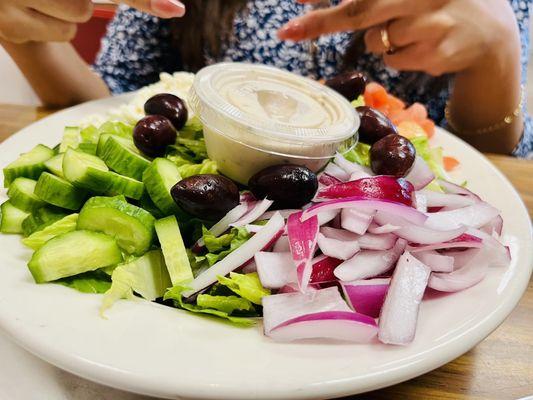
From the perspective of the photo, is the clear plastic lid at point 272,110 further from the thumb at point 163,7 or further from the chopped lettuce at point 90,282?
the chopped lettuce at point 90,282

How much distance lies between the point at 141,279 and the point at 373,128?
2.73ft

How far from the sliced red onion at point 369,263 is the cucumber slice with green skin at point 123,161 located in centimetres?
58

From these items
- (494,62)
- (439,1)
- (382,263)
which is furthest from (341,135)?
(494,62)

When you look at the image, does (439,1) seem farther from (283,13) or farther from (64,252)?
(64,252)

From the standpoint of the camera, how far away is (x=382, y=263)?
1125mm

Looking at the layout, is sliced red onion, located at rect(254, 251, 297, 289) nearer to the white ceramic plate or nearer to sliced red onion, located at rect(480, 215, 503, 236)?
the white ceramic plate

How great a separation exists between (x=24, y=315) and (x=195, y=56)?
188 cm

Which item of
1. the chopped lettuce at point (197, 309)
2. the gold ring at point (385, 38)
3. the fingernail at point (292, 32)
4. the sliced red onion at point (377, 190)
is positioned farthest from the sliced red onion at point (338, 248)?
the gold ring at point (385, 38)

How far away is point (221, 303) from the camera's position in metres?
1.04

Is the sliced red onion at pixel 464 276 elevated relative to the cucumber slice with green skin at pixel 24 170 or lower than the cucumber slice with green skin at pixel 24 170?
elevated

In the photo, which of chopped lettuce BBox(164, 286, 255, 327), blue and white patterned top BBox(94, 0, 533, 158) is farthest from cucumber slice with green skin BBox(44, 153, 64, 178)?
blue and white patterned top BBox(94, 0, 533, 158)

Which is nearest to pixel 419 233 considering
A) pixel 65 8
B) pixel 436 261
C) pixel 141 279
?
pixel 436 261

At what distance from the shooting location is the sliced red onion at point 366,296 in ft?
3.44

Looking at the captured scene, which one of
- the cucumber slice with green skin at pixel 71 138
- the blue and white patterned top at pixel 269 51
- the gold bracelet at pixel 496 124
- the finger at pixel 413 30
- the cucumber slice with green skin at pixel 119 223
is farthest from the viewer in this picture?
the blue and white patterned top at pixel 269 51
